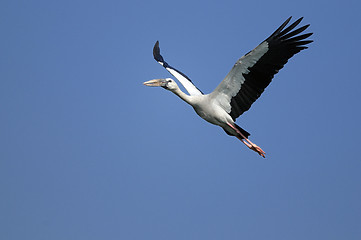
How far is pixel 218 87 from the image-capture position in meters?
12.3

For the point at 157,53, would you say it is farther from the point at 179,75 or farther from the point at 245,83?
the point at 245,83

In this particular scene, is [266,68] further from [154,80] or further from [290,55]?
[154,80]

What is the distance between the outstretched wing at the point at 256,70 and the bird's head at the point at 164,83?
44.6 inches

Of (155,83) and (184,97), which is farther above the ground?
(155,83)

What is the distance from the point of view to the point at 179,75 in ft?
49.0

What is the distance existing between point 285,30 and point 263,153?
3.38m

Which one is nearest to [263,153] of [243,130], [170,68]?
[243,130]

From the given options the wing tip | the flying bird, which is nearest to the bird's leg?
the flying bird

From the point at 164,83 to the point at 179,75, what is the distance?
85.4 inches

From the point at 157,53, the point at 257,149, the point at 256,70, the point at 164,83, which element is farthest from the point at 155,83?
the point at 157,53

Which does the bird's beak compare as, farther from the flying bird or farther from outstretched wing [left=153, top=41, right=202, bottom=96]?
outstretched wing [left=153, top=41, right=202, bottom=96]

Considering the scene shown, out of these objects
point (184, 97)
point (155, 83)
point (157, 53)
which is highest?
point (157, 53)

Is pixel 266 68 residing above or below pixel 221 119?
above

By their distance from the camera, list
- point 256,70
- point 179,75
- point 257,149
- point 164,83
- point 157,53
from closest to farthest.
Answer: point 256,70 < point 257,149 < point 164,83 < point 179,75 < point 157,53
